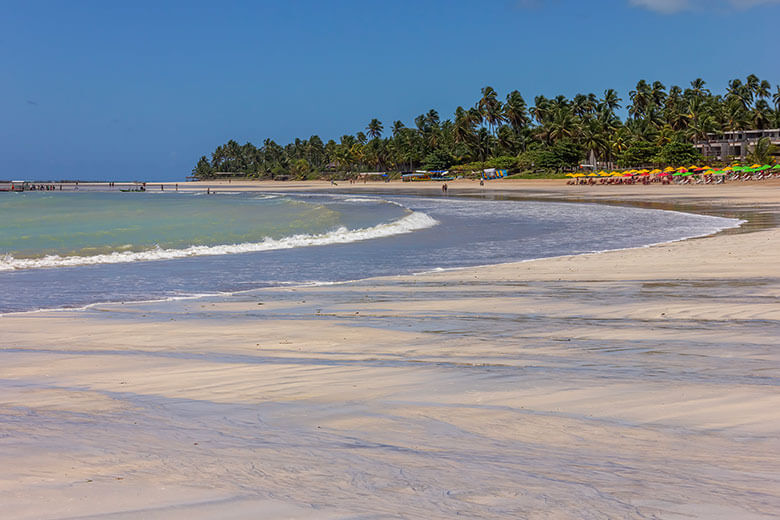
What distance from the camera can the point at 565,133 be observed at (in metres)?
118

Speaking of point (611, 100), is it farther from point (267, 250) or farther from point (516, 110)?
point (267, 250)

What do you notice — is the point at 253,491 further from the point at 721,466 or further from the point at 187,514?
the point at 721,466

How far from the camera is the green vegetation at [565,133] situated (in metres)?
111

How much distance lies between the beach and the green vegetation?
92.6m

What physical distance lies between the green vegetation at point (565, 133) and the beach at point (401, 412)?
92.6 m

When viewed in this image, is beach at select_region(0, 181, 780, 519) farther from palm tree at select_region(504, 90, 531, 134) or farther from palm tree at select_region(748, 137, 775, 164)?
palm tree at select_region(504, 90, 531, 134)

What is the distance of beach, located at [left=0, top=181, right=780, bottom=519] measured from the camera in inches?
129

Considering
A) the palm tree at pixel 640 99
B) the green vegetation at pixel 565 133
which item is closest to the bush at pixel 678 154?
the green vegetation at pixel 565 133

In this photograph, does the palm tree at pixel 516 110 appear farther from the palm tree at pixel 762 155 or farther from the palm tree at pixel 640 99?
the palm tree at pixel 762 155

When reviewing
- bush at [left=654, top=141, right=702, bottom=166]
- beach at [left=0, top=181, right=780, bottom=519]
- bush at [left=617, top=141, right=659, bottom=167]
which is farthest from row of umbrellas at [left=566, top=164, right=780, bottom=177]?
beach at [left=0, top=181, right=780, bottom=519]

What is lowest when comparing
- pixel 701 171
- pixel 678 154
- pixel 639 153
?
pixel 701 171

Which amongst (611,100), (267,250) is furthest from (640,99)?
(267,250)

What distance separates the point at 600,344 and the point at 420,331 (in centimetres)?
208

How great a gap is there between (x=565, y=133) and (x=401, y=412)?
119410mm
